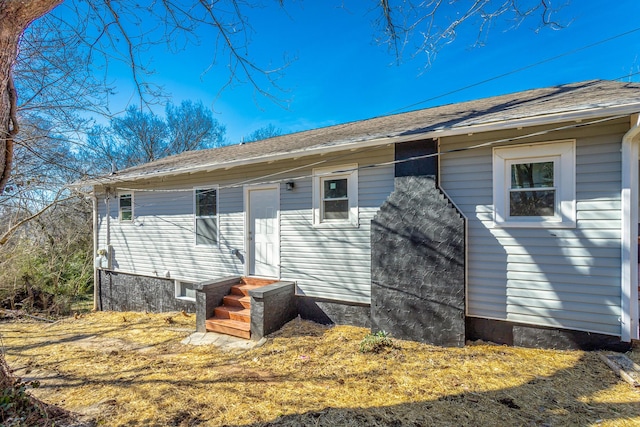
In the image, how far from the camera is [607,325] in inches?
153

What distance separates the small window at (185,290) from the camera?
792cm

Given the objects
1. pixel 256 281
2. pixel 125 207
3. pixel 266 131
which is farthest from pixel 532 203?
pixel 266 131

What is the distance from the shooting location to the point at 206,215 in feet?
24.6

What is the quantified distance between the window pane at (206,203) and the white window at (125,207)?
284cm

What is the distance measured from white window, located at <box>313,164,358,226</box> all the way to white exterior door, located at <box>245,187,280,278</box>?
40.2 inches

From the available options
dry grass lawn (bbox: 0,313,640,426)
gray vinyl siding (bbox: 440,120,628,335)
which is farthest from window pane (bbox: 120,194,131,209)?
gray vinyl siding (bbox: 440,120,628,335)

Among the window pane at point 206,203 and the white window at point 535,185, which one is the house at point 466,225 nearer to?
the white window at point 535,185

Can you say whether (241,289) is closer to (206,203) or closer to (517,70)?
(206,203)

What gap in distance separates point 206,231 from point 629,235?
771 centimetres

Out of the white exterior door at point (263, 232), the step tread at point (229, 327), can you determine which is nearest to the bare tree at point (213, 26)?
the white exterior door at point (263, 232)

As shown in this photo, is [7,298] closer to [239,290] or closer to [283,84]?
[239,290]

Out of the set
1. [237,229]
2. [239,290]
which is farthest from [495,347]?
[237,229]

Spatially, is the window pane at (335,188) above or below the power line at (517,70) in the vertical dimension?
below

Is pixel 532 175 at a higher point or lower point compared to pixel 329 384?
higher
